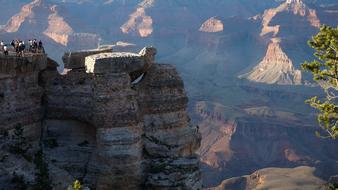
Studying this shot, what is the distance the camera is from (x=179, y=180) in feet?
87.1

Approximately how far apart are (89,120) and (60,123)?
2041 millimetres

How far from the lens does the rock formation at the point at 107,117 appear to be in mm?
26156

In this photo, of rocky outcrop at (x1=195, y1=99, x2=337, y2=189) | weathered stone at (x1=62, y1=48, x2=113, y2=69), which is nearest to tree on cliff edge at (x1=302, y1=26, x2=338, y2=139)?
weathered stone at (x1=62, y1=48, x2=113, y2=69)

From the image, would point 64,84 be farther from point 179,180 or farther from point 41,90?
point 179,180

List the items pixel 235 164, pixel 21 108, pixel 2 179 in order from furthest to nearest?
pixel 235 164 → pixel 21 108 → pixel 2 179

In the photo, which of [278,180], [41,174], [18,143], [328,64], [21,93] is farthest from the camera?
[278,180]

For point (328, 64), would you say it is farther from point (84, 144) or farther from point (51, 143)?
point (51, 143)

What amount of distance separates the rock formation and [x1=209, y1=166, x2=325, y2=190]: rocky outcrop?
162 ft

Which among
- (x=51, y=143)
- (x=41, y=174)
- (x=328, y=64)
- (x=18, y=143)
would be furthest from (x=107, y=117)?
(x=328, y=64)

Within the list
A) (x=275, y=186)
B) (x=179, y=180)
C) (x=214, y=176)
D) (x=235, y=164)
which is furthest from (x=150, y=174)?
(x=235, y=164)

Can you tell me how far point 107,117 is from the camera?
86.0ft

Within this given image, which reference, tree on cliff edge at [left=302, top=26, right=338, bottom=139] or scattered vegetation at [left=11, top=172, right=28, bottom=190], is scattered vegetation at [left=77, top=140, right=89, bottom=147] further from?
tree on cliff edge at [left=302, top=26, right=338, bottom=139]

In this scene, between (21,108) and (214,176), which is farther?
(214,176)

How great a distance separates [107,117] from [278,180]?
194ft
